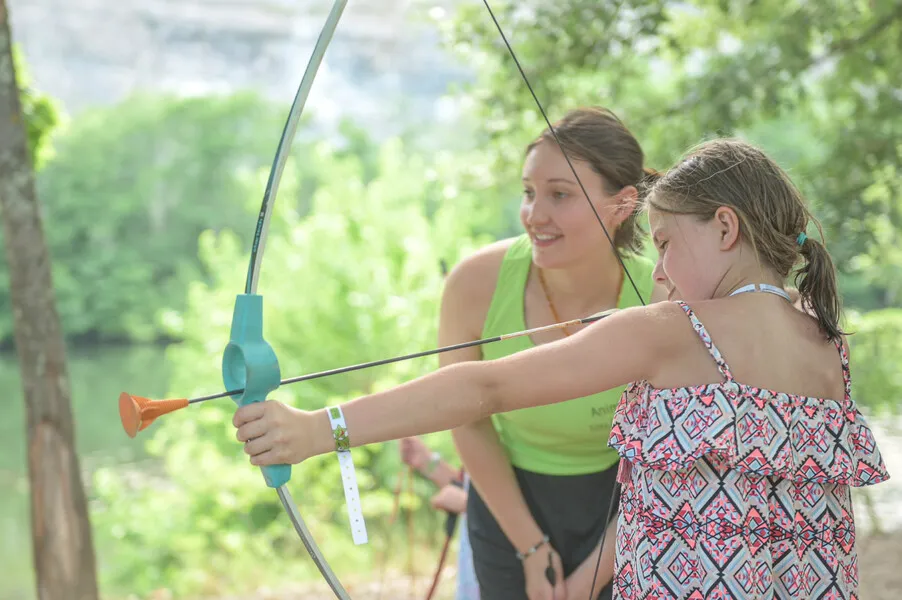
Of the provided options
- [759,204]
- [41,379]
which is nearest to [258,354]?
[759,204]

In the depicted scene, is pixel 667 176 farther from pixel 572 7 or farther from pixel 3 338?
pixel 3 338

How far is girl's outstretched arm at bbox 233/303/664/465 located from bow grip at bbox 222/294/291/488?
0.05 m

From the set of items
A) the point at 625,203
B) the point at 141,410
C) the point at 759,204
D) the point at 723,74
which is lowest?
the point at 141,410

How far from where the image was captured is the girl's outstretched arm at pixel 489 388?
1.10m

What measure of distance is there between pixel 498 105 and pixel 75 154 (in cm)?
2711

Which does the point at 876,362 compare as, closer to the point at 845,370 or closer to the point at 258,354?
the point at 845,370

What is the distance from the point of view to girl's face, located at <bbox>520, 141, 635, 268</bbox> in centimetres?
173

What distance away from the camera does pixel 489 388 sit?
1.15 meters

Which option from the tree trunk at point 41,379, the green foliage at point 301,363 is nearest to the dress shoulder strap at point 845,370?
the tree trunk at point 41,379

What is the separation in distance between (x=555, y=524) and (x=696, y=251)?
0.75 m

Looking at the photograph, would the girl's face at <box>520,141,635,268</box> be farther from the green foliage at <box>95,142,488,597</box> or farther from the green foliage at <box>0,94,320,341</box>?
the green foliage at <box>0,94,320,341</box>

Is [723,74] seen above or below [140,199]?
below

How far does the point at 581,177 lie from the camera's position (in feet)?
5.72

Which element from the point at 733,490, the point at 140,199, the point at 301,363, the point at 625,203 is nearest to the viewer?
the point at 733,490
